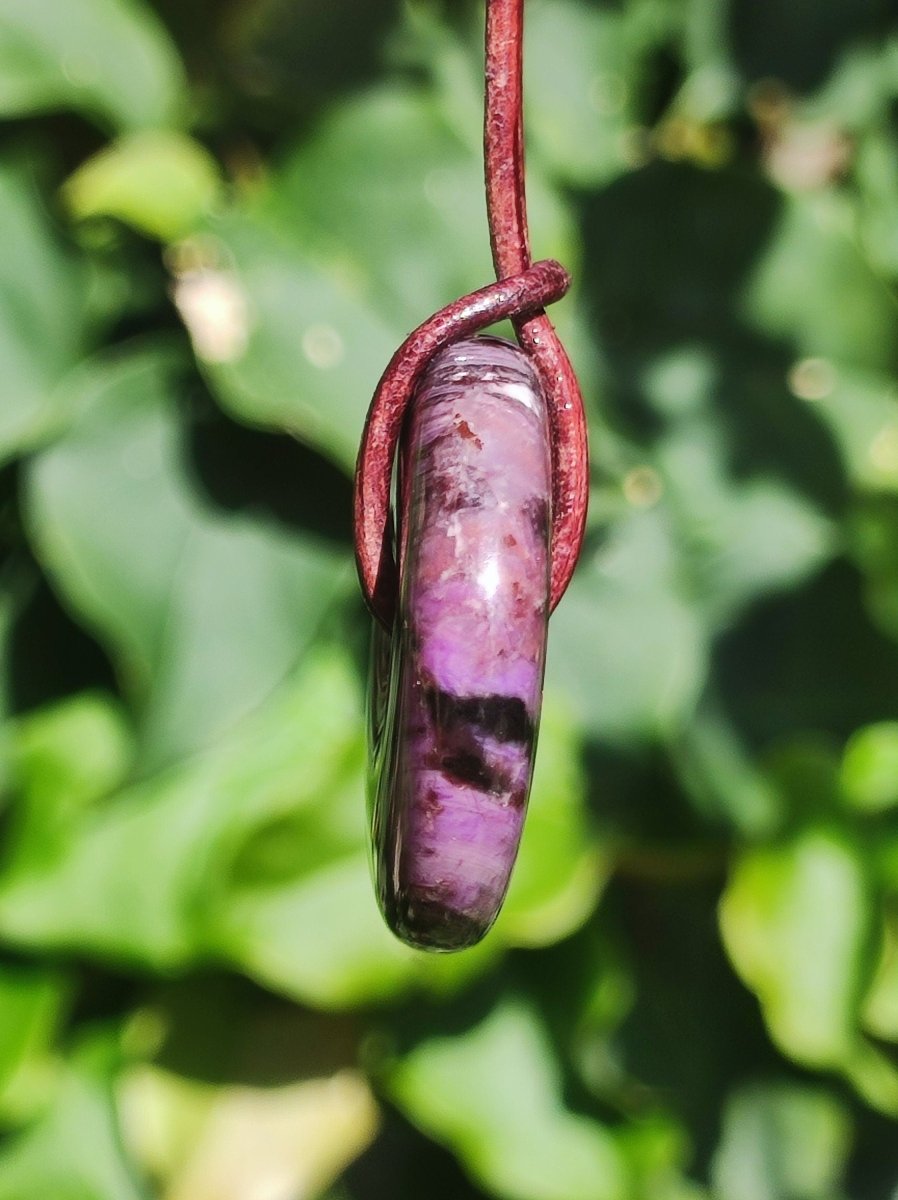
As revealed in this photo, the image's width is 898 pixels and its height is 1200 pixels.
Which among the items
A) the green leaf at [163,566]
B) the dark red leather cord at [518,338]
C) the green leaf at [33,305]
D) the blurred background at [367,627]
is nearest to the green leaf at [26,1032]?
the blurred background at [367,627]

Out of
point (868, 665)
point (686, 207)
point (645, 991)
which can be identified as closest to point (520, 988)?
point (645, 991)

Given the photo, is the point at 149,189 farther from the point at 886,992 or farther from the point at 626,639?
the point at 886,992

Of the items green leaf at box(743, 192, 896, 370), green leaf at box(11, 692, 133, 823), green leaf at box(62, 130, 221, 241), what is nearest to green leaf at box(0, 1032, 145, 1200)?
green leaf at box(11, 692, 133, 823)

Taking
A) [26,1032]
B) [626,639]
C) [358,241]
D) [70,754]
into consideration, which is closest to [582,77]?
[358,241]

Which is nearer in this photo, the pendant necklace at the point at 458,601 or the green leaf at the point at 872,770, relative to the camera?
the pendant necklace at the point at 458,601

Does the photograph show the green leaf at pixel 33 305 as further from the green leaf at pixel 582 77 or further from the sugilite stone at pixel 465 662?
the sugilite stone at pixel 465 662

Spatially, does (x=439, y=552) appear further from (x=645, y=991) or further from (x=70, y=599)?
(x=645, y=991)

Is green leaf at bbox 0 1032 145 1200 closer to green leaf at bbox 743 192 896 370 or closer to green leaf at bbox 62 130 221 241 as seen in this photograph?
green leaf at bbox 62 130 221 241
